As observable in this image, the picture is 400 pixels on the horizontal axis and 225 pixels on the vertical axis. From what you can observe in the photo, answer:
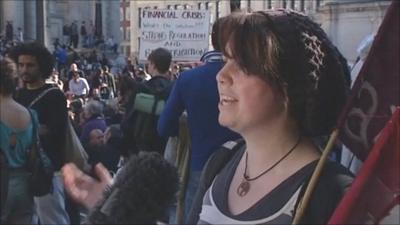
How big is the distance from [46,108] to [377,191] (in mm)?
4478

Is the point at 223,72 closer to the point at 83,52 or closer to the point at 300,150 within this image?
the point at 300,150

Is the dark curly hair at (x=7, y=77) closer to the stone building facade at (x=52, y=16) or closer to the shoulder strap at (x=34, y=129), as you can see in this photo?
the shoulder strap at (x=34, y=129)

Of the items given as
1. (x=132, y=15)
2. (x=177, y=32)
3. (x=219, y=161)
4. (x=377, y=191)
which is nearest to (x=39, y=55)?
(x=219, y=161)

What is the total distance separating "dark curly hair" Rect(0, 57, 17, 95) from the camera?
538 cm

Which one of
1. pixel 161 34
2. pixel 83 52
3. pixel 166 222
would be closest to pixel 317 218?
pixel 166 222

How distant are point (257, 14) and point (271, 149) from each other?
1.29 feet

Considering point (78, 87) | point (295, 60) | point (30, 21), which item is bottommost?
point (78, 87)

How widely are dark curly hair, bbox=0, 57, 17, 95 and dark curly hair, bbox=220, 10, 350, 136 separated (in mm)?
3516

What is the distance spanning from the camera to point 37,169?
542 cm

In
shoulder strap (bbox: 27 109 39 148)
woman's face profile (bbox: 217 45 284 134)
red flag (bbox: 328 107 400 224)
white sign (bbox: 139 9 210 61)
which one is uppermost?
woman's face profile (bbox: 217 45 284 134)

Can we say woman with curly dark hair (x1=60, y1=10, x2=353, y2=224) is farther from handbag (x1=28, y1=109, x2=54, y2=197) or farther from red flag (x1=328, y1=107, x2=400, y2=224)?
handbag (x1=28, y1=109, x2=54, y2=197)

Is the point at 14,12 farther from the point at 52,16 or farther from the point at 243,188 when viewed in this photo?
the point at 243,188

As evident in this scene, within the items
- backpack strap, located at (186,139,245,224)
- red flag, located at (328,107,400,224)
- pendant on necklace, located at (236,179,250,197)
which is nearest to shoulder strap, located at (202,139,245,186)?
backpack strap, located at (186,139,245,224)

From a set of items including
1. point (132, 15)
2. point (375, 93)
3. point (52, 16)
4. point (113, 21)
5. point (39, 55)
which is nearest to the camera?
point (375, 93)
